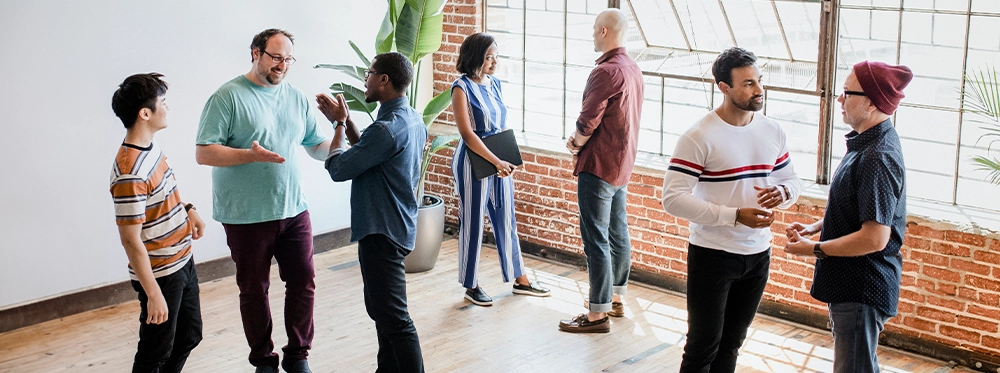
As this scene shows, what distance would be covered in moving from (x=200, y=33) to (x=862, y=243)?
164 inches

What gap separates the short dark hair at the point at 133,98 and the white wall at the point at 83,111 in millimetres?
1975

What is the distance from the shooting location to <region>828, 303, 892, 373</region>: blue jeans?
312 cm

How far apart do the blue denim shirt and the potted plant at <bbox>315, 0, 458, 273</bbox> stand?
1.99 metres

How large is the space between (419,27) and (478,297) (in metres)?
1.72

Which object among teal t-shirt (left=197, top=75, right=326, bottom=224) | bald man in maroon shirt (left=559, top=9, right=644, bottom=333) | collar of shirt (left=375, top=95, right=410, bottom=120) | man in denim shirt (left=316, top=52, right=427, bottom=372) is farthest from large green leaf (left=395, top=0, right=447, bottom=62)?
collar of shirt (left=375, top=95, right=410, bottom=120)

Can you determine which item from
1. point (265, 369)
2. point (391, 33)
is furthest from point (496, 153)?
point (265, 369)

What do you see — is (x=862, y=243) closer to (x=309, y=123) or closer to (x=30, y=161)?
(x=309, y=123)

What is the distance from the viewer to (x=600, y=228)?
16.3 feet

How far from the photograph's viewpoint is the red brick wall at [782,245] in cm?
451

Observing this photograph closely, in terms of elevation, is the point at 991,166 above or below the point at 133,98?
below

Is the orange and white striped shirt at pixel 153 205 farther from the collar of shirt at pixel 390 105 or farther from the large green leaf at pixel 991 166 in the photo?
the large green leaf at pixel 991 166

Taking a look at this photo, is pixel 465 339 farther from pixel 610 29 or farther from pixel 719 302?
pixel 719 302

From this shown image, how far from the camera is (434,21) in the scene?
232 inches

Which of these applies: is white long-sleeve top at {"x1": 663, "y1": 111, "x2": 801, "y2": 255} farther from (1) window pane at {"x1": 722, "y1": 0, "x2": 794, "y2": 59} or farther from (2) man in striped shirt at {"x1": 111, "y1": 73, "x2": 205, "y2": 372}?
(1) window pane at {"x1": 722, "y1": 0, "x2": 794, "y2": 59}
